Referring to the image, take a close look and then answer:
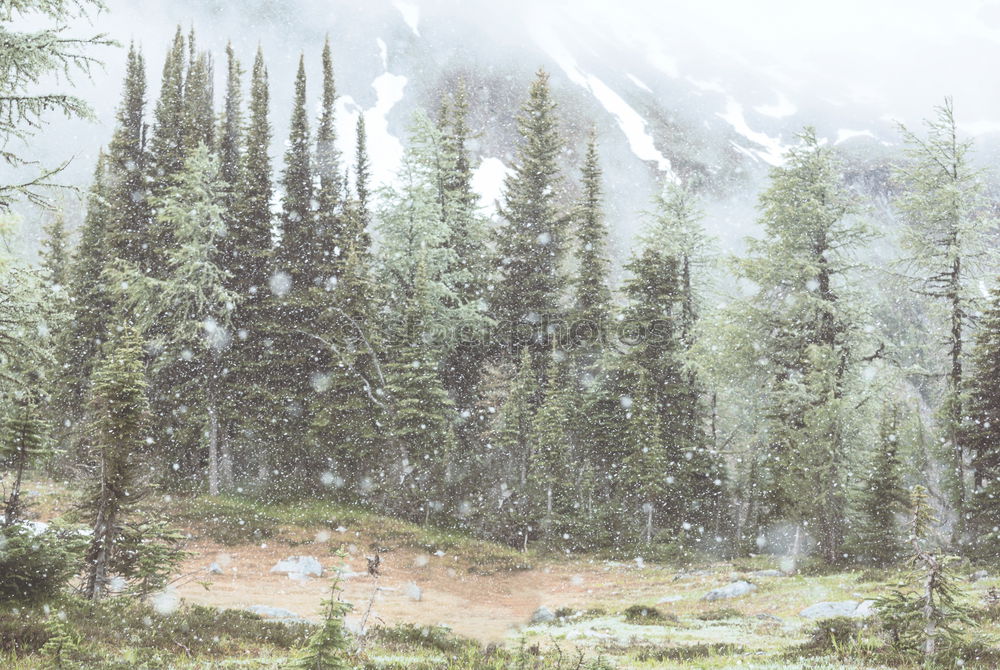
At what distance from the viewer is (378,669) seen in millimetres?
7234

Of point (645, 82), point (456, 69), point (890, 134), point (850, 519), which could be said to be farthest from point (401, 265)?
point (890, 134)

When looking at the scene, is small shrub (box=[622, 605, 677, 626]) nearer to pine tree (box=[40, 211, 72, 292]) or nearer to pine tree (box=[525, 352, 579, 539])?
pine tree (box=[525, 352, 579, 539])

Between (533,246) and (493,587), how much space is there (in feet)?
57.2

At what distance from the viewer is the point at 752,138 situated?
143000 mm

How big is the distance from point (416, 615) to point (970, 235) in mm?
20554

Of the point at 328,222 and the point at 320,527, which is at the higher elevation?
the point at 328,222

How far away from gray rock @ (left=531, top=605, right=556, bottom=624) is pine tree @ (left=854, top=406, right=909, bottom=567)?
36.0 feet

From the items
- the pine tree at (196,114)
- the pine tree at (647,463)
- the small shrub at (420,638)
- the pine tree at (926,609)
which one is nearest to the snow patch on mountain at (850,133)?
the pine tree at (196,114)

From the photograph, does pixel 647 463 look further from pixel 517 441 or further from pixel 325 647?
pixel 325 647

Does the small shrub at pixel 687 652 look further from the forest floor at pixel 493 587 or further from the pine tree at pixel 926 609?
the pine tree at pixel 926 609

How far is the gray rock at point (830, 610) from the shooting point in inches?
491

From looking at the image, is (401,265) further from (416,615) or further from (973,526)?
(973,526)

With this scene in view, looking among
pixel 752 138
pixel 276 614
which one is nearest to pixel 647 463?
pixel 276 614

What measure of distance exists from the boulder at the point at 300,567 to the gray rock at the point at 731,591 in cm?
1142
